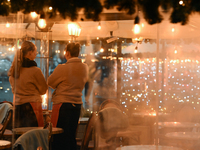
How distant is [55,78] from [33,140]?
82 centimetres

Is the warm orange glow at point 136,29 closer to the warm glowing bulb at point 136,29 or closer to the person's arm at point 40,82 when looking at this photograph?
the warm glowing bulb at point 136,29

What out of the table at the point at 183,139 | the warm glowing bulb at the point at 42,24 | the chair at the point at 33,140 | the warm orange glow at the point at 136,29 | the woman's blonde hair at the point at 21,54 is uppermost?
the warm glowing bulb at the point at 42,24

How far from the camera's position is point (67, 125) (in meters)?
2.71

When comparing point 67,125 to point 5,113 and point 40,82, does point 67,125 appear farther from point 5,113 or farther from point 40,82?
point 5,113

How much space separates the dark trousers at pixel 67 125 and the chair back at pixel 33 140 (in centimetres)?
55

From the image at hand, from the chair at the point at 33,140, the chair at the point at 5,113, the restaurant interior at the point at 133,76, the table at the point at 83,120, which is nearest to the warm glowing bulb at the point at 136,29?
the restaurant interior at the point at 133,76

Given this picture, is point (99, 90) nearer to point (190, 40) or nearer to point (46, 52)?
point (46, 52)

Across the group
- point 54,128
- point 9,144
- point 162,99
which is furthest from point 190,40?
point 9,144

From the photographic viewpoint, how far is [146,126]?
8.56 ft

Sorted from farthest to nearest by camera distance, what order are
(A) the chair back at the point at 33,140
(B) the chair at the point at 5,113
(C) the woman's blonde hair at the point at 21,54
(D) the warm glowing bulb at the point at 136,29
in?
1. (B) the chair at the point at 5,113
2. (C) the woman's blonde hair at the point at 21,54
3. (D) the warm glowing bulb at the point at 136,29
4. (A) the chair back at the point at 33,140

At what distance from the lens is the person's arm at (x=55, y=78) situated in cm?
268

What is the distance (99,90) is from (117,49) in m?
0.43

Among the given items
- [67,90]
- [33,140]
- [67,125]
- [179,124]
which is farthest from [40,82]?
[179,124]

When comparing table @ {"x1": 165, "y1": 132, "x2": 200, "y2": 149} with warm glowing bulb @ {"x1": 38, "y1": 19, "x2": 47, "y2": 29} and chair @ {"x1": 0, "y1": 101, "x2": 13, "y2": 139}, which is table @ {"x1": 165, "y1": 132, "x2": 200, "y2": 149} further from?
chair @ {"x1": 0, "y1": 101, "x2": 13, "y2": 139}
